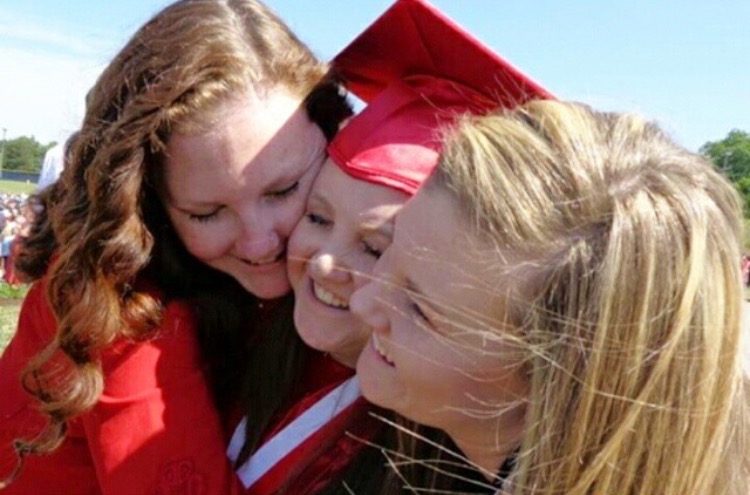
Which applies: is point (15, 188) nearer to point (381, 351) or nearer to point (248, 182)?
point (248, 182)

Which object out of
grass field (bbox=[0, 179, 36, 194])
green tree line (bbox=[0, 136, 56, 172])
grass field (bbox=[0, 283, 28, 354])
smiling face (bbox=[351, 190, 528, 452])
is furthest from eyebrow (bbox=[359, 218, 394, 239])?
green tree line (bbox=[0, 136, 56, 172])

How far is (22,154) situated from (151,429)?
3311 inches

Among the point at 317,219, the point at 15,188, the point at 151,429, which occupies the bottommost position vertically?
the point at 15,188

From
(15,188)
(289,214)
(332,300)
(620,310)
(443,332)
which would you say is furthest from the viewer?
(15,188)

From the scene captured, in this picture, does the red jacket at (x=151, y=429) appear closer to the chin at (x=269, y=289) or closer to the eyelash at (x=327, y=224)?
the chin at (x=269, y=289)

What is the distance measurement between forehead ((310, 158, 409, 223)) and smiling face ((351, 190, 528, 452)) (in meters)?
0.24

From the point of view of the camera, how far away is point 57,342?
6.34ft

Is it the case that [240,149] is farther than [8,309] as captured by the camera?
No

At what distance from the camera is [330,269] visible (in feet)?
5.91

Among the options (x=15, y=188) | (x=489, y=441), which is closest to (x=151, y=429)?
A: (x=489, y=441)

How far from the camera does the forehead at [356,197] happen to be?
68.7 inches

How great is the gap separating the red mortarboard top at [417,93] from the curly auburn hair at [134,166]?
223 millimetres

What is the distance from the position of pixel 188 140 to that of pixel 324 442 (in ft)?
2.29

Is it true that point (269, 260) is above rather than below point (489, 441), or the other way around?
below
